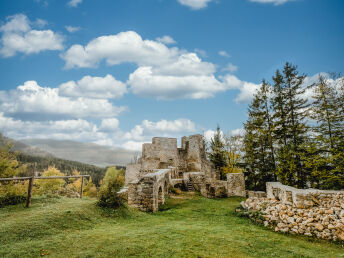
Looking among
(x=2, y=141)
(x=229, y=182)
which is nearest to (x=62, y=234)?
(x=2, y=141)

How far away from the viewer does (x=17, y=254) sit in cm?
425

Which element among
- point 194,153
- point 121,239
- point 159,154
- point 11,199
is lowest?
point 121,239

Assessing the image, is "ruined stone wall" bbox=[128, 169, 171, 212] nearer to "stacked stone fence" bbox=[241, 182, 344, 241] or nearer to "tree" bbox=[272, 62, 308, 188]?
"stacked stone fence" bbox=[241, 182, 344, 241]

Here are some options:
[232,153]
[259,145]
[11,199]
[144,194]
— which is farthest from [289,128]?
[11,199]

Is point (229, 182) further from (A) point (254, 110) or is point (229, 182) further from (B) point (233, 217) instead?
(B) point (233, 217)

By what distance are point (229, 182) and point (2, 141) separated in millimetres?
19413

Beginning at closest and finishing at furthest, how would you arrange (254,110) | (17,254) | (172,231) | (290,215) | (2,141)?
(17,254)
(172,231)
(290,215)
(2,141)
(254,110)

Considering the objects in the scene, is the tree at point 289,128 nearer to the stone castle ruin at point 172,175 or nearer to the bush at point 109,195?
the stone castle ruin at point 172,175

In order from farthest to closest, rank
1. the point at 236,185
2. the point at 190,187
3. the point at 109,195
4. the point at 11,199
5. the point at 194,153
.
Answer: the point at 194,153, the point at 236,185, the point at 190,187, the point at 109,195, the point at 11,199

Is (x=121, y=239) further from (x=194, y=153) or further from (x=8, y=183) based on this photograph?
(x=194, y=153)

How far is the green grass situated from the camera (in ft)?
15.5

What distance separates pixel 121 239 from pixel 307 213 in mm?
7364

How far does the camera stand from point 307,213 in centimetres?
796

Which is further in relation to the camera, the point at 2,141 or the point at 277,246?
the point at 2,141
